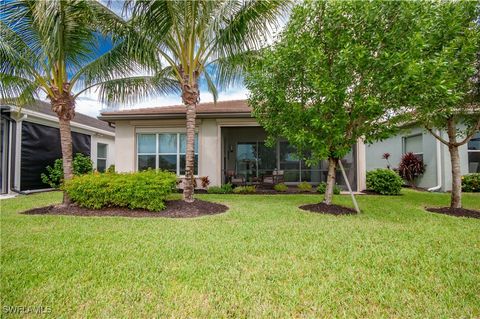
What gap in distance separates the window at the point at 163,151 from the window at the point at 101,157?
22.2ft

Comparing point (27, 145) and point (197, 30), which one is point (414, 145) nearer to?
point (197, 30)

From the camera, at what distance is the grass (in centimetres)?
253

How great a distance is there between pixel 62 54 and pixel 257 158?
10.4m

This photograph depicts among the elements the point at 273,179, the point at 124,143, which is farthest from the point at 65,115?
the point at 273,179

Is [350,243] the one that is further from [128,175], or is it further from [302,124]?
[128,175]

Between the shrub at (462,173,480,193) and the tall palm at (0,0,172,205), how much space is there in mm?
14245

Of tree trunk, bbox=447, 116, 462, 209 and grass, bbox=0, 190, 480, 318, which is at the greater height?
tree trunk, bbox=447, 116, 462, 209

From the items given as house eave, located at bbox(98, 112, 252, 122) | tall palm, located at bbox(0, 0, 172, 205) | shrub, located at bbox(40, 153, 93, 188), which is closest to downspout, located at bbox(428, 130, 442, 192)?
house eave, located at bbox(98, 112, 252, 122)

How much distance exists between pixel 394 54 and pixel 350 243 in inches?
169

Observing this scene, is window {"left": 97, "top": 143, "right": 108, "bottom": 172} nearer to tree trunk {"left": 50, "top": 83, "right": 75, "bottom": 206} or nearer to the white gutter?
the white gutter

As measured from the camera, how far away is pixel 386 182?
35.7 feet

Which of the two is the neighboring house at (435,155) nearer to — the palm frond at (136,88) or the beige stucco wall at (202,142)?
the beige stucco wall at (202,142)

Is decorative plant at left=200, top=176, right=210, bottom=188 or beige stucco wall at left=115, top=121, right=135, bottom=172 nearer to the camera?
decorative plant at left=200, top=176, right=210, bottom=188

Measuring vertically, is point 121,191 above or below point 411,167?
below
